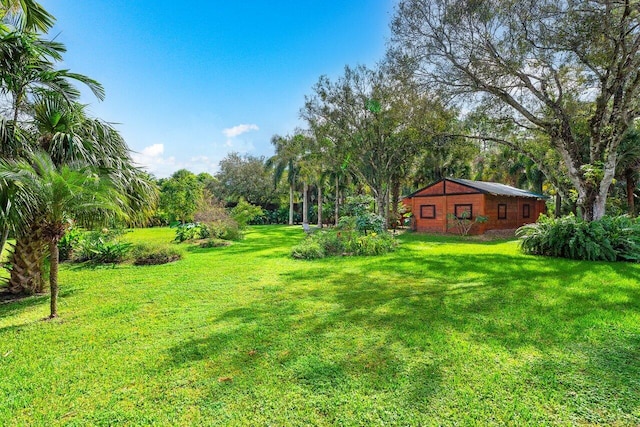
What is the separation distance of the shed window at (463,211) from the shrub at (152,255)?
15.3 metres

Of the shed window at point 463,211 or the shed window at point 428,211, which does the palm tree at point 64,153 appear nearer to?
the shed window at point 463,211

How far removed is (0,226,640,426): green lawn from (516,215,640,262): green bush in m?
2.58

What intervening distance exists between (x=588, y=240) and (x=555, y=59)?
595cm

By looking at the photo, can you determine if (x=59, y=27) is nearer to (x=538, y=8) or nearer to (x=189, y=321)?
(x=189, y=321)

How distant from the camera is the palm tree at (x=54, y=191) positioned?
13.2 feet

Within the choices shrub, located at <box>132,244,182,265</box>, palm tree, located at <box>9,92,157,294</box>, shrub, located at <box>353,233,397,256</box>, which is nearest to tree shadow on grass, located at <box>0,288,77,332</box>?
palm tree, located at <box>9,92,157,294</box>

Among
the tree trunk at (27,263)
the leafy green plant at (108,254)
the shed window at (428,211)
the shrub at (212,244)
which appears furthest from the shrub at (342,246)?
the shed window at (428,211)

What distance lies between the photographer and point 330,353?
316 centimetres

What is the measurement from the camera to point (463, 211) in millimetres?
18000

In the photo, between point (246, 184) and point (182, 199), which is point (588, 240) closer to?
point (182, 199)

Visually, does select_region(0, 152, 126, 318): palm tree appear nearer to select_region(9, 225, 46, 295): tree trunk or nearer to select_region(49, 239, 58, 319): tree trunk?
select_region(49, 239, 58, 319): tree trunk

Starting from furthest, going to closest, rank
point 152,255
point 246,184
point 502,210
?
point 246,184 → point 502,210 → point 152,255

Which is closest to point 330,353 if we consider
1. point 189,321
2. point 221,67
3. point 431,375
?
point 431,375

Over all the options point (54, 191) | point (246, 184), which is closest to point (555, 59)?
point (54, 191)
